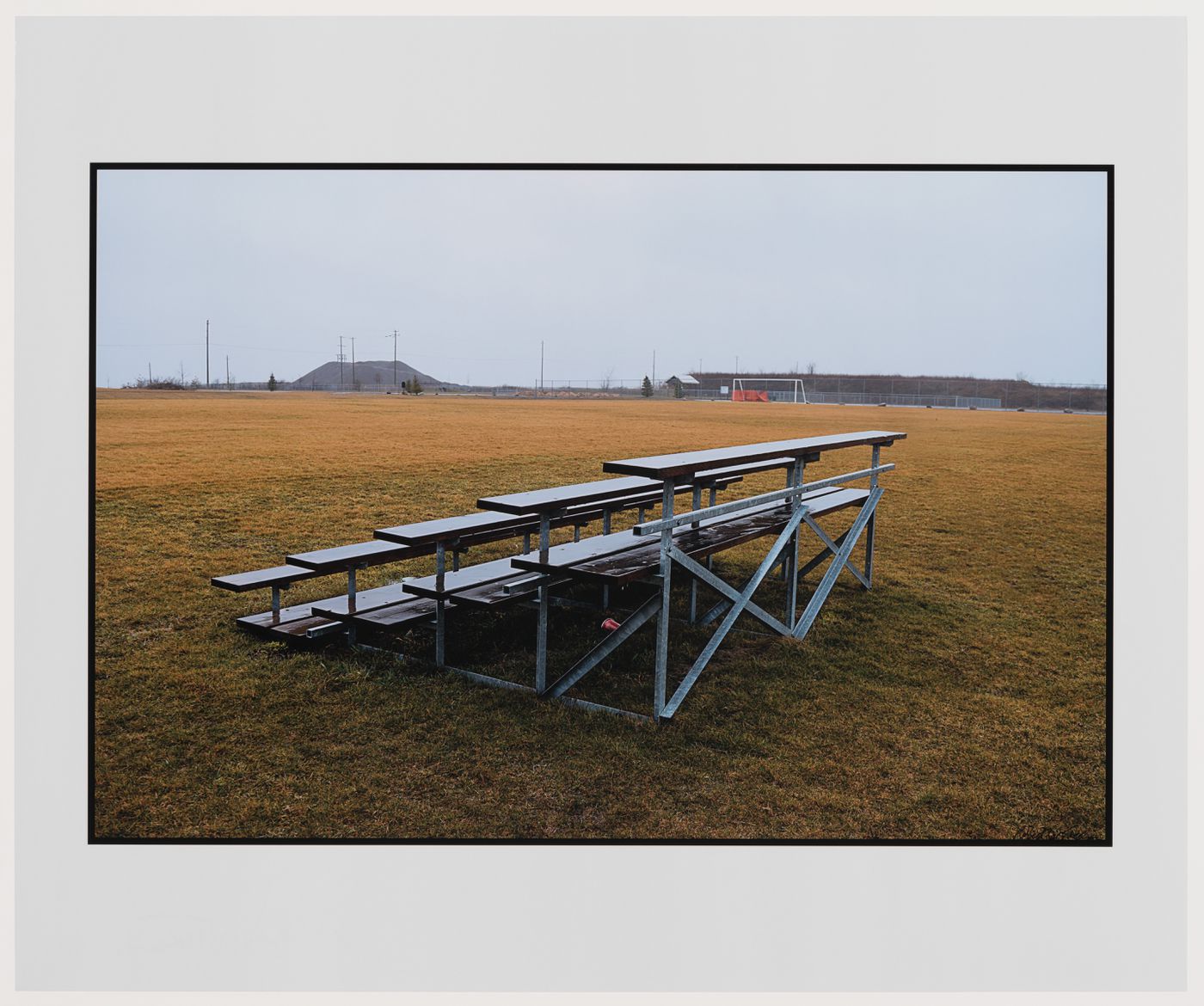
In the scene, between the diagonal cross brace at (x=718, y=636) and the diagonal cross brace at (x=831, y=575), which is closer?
the diagonal cross brace at (x=718, y=636)

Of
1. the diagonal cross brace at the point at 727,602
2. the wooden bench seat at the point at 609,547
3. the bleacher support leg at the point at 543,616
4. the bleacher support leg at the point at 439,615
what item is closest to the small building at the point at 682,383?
the diagonal cross brace at the point at 727,602

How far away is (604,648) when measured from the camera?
395 cm

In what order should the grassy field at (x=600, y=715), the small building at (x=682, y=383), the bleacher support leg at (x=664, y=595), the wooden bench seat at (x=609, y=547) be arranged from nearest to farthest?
1. the grassy field at (x=600, y=715)
2. the bleacher support leg at (x=664, y=595)
3. the wooden bench seat at (x=609, y=547)
4. the small building at (x=682, y=383)

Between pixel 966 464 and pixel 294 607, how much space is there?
1021cm

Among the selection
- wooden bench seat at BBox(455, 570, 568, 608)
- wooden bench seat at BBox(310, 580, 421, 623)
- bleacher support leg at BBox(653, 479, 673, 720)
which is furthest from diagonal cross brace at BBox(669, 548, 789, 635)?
wooden bench seat at BBox(310, 580, 421, 623)

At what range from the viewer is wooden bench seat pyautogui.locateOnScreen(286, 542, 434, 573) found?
4.28 m

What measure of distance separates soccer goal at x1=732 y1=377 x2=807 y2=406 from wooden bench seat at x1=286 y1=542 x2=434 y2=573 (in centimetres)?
1550

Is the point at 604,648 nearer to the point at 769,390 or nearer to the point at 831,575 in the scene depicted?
the point at 831,575

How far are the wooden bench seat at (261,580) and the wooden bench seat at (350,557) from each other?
6cm

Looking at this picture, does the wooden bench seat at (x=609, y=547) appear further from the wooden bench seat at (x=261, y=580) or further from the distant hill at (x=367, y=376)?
the distant hill at (x=367, y=376)

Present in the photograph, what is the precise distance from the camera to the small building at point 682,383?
2808 centimetres

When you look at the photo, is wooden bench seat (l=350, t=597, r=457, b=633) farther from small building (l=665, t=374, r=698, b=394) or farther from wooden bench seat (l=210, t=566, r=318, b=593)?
small building (l=665, t=374, r=698, b=394)
